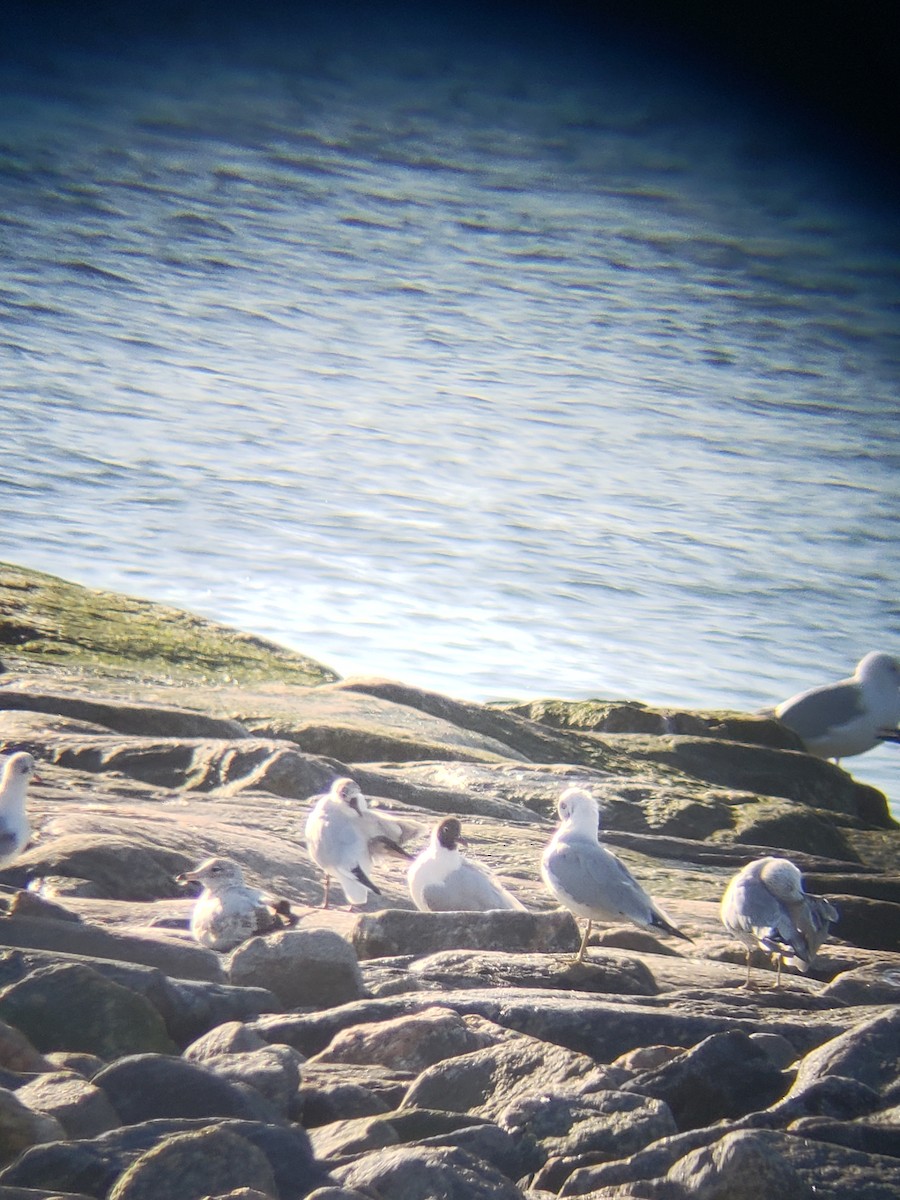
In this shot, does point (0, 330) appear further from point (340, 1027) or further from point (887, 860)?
point (340, 1027)

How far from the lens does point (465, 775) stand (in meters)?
9.27

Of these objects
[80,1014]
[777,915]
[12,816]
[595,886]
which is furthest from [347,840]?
[80,1014]

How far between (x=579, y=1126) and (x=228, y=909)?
202 centimetres

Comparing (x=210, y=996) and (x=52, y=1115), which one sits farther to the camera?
(x=210, y=996)

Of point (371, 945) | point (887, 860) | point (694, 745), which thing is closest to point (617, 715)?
point (694, 745)

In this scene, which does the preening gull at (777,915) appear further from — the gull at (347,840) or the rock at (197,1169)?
the rock at (197,1169)

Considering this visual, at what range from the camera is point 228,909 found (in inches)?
217

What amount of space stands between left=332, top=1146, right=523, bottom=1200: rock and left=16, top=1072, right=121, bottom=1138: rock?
62 cm

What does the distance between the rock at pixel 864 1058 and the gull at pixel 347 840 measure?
2.71m

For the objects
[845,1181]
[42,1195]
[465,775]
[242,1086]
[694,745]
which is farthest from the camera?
[694,745]

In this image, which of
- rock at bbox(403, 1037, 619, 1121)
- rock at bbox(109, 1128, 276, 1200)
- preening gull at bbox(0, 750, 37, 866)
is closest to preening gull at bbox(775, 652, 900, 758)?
preening gull at bbox(0, 750, 37, 866)

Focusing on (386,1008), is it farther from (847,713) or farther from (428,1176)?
(847,713)

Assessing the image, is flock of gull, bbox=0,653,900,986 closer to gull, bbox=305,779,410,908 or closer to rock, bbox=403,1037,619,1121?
gull, bbox=305,779,410,908

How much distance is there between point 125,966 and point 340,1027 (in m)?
0.70
